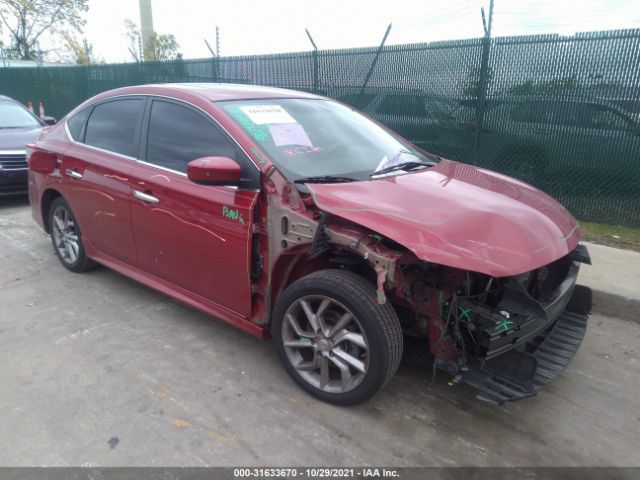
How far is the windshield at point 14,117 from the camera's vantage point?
8.03 metres

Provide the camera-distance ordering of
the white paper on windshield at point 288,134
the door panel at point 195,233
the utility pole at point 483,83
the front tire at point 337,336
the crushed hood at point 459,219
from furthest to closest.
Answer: the utility pole at point 483,83 → the white paper on windshield at point 288,134 → the door panel at point 195,233 → the front tire at point 337,336 → the crushed hood at point 459,219

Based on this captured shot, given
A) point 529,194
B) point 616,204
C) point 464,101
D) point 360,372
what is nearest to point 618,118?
point 616,204

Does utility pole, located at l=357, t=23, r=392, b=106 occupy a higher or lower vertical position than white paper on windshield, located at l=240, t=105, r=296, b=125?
higher

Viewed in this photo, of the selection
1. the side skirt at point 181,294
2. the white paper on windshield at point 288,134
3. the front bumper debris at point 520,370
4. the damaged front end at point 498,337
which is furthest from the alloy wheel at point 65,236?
the front bumper debris at point 520,370

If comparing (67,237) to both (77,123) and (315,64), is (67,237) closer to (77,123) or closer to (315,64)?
(77,123)

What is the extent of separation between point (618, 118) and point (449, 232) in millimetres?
5035

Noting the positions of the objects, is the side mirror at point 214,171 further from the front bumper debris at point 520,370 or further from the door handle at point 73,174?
the door handle at point 73,174

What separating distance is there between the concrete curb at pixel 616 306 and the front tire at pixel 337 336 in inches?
101

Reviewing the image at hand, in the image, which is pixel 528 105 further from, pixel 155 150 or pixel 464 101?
pixel 155 150

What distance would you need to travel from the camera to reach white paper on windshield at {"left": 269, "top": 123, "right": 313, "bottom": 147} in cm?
306

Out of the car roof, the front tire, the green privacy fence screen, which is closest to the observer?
the front tire

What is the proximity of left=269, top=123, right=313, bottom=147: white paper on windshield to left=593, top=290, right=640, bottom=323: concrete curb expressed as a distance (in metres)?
2.90

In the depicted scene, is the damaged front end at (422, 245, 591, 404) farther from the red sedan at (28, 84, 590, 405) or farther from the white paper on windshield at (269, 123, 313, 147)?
the white paper on windshield at (269, 123, 313, 147)

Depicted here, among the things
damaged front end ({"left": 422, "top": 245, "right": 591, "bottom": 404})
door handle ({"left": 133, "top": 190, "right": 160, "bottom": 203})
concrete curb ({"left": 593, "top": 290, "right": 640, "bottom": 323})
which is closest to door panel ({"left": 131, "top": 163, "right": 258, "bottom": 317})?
door handle ({"left": 133, "top": 190, "right": 160, "bottom": 203})
